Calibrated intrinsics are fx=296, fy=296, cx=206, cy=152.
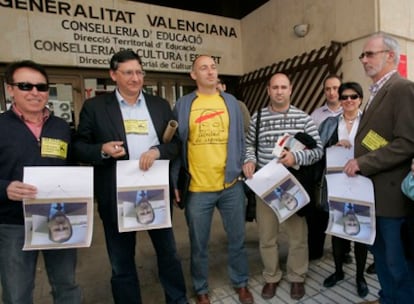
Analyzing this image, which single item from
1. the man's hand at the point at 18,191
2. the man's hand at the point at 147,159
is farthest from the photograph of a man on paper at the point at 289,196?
the man's hand at the point at 18,191

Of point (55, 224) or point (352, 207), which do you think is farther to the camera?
point (352, 207)

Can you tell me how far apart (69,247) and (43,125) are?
65cm

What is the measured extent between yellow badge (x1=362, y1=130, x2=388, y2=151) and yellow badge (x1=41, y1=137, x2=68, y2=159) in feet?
5.41

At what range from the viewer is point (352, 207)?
1690mm

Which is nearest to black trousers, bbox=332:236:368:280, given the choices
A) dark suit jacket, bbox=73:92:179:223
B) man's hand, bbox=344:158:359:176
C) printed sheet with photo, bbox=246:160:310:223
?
printed sheet with photo, bbox=246:160:310:223

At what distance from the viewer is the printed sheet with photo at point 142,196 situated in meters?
1.65

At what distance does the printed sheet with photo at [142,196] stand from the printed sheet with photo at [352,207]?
3.25 feet

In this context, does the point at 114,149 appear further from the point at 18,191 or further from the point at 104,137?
the point at 18,191

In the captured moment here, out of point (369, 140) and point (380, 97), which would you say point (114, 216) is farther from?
point (380, 97)

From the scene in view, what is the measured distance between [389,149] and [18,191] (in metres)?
1.81

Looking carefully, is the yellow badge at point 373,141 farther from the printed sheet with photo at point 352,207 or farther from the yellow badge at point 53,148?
the yellow badge at point 53,148

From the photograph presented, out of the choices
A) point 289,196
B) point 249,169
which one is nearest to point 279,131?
point 249,169

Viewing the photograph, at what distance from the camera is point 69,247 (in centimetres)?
152

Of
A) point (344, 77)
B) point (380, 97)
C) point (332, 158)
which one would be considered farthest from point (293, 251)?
point (344, 77)
